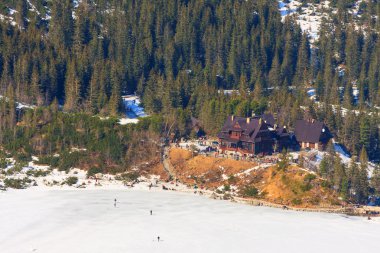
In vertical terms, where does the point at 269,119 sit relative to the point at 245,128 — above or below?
above

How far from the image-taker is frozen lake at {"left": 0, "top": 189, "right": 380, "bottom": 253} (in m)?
45.2

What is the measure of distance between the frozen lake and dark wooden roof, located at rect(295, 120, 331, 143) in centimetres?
2125

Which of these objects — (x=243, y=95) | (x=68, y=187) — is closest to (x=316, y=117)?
(x=243, y=95)

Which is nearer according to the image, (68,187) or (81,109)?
(68,187)

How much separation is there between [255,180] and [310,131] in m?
16.9

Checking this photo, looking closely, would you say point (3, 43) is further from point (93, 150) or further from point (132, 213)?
point (132, 213)

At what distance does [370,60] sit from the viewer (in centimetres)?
11538

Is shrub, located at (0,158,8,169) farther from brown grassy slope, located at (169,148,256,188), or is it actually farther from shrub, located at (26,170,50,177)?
brown grassy slope, located at (169,148,256,188)

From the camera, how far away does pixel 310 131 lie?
76.8 m

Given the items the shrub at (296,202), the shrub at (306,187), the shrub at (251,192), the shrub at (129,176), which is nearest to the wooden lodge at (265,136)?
the shrub at (251,192)

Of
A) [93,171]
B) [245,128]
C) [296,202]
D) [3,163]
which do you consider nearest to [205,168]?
[245,128]

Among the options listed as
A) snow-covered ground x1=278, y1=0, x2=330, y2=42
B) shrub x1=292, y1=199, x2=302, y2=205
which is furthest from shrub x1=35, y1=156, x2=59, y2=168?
snow-covered ground x1=278, y1=0, x2=330, y2=42

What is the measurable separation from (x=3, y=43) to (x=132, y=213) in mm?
60002

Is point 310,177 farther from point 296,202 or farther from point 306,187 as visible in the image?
point 296,202
